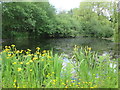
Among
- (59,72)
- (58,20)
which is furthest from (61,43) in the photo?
(59,72)

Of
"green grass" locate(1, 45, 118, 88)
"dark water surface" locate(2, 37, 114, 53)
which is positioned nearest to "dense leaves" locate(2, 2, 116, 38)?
"dark water surface" locate(2, 37, 114, 53)

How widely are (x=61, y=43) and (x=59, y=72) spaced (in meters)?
0.73

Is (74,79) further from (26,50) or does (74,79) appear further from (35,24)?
(35,24)

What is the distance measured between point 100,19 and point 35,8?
1431mm

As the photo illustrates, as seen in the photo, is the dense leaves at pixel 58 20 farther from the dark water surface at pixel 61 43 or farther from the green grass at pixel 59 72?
the green grass at pixel 59 72

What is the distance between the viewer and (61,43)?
117 inches

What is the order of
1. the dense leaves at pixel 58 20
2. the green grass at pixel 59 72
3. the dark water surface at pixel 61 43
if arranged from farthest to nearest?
the dense leaves at pixel 58 20 < the dark water surface at pixel 61 43 < the green grass at pixel 59 72

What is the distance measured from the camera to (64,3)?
2.86 m

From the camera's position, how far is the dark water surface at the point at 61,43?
2.79 metres

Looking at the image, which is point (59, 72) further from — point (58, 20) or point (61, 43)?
point (58, 20)

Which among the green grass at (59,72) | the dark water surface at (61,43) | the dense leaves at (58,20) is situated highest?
the dense leaves at (58,20)

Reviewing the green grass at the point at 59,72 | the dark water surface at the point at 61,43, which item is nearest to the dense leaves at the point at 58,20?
the dark water surface at the point at 61,43

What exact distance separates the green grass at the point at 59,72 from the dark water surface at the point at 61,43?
0.12 metres

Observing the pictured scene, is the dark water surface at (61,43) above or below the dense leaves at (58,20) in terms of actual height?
below
